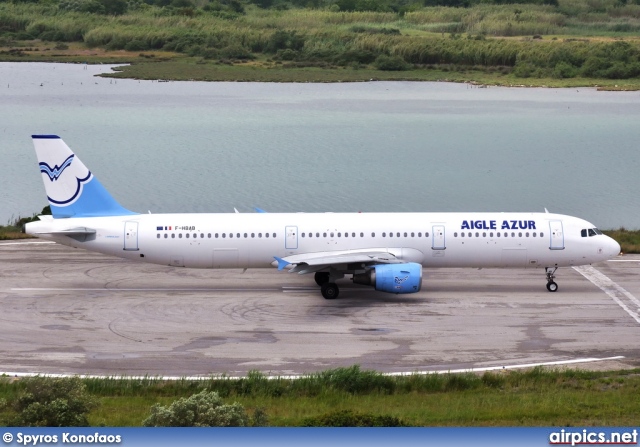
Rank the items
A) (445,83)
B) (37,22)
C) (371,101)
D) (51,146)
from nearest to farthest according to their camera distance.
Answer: (51,146) → (371,101) → (445,83) → (37,22)

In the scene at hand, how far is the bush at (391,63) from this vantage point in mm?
142750

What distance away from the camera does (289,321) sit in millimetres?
41156

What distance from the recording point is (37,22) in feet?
520

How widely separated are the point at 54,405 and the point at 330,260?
20778 millimetres

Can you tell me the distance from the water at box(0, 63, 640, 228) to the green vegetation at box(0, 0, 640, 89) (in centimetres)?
316

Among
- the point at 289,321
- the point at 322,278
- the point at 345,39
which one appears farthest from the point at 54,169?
the point at 345,39

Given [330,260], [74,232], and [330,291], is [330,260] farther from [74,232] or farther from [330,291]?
[74,232]

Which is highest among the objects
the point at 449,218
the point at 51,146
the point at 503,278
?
the point at 51,146

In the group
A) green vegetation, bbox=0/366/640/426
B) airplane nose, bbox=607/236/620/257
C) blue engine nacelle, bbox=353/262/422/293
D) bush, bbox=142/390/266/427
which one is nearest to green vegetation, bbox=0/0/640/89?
airplane nose, bbox=607/236/620/257

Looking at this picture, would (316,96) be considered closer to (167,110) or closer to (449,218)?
(167,110)

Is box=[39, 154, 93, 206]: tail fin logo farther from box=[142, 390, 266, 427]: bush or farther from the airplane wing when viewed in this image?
box=[142, 390, 266, 427]: bush

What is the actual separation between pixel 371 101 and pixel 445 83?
16.5 metres

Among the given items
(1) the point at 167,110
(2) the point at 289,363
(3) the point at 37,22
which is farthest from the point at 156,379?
(3) the point at 37,22

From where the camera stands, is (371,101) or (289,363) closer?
(289,363)
